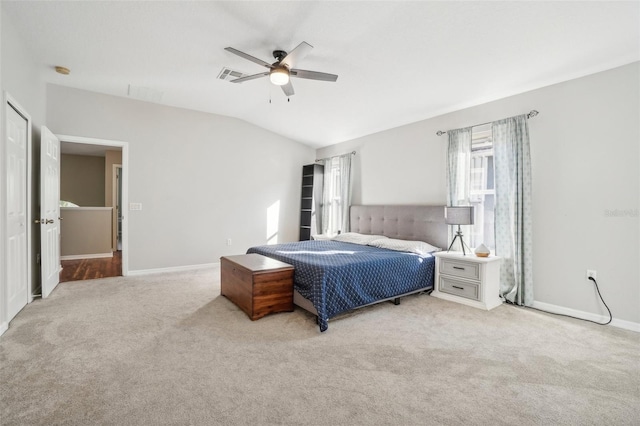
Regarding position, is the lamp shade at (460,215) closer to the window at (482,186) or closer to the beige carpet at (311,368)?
the window at (482,186)

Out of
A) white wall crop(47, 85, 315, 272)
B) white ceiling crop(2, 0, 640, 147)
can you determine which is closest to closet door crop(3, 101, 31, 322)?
A: white ceiling crop(2, 0, 640, 147)

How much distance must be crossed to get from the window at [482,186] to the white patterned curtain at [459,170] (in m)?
0.08

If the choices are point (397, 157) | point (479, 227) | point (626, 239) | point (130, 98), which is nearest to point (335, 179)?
point (397, 157)

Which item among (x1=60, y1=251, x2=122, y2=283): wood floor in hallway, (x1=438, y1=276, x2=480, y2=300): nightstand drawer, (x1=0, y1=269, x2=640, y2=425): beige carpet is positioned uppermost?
(x1=438, y1=276, x2=480, y2=300): nightstand drawer

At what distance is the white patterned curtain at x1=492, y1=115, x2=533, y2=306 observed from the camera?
3430 mm

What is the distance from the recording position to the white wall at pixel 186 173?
462 centimetres

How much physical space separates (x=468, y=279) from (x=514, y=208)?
0.97m

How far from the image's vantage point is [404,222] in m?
4.73

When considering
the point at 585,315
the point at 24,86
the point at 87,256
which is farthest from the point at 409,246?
the point at 87,256

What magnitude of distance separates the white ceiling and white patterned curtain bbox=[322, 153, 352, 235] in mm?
1745

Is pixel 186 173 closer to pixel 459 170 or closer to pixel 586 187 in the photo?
pixel 459 170

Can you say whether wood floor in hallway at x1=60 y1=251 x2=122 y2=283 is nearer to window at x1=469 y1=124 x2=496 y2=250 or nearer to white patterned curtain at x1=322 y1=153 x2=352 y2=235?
white patterned curtain at x1=322 y1=153 x2=352 y2=235

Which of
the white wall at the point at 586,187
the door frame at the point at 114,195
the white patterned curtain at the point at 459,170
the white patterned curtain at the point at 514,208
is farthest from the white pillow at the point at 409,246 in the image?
the door frame at the point at 114,195

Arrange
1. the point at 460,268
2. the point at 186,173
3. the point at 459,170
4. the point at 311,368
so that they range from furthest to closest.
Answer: the point at 186,173, the point at 459,170, the point at 460,268, the point at 311,368
